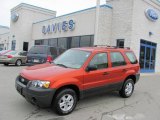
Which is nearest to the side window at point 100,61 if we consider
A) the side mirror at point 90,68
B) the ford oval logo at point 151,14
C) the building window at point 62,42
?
the side mirror at point 90,68

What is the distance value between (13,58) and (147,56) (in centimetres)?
1221

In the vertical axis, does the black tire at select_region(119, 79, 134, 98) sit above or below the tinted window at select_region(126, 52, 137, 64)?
below

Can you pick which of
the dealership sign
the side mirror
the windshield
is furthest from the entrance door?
the side mirror

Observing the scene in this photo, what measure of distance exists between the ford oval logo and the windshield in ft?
45.3

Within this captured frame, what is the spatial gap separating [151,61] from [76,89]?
16352mm

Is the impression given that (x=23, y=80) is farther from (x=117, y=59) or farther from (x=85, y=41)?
(x=85, y=41)

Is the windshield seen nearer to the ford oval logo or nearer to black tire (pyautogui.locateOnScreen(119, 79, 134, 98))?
black tire (pyautogui.locateOnScreen(119, 79, 134, 98))

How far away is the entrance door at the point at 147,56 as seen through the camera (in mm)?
19119

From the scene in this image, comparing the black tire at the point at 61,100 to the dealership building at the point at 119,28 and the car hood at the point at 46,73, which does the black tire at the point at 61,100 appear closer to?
the car hood at the point at 46,73

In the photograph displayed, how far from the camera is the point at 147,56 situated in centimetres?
1991

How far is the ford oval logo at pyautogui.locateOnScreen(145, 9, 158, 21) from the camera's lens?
18.8 meters

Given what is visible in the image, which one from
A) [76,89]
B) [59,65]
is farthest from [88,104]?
[59,65]

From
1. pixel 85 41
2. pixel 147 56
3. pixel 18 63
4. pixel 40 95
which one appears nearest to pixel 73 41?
pixel 85 41

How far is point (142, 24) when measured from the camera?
60.4ft
